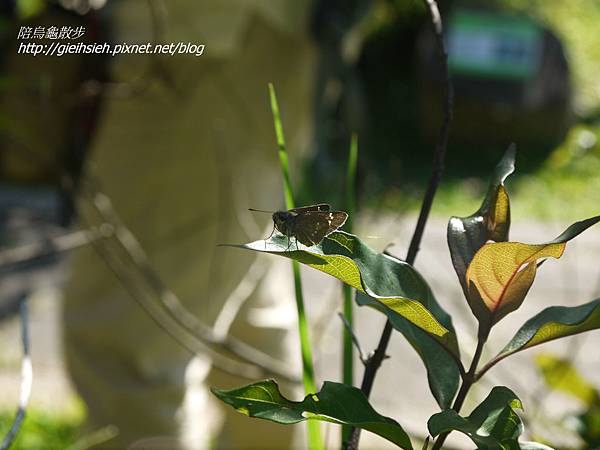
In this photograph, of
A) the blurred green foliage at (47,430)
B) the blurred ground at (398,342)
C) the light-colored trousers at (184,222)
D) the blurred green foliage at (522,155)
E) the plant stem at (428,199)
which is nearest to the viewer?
the plant stem at (428,199)

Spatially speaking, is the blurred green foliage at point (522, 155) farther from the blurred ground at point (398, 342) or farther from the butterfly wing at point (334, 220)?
the butterfly wing at point (334, 220)

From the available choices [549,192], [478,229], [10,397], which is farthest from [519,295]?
[549,192]

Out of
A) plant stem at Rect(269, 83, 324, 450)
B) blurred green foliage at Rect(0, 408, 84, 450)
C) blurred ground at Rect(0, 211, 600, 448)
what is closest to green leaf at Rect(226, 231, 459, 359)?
plant stem at Rect(269, 83, 324, 450)

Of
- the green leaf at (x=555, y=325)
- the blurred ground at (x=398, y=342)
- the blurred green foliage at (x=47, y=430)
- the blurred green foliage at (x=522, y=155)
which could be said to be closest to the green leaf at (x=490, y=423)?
the green leaf at (x=555, y=325)

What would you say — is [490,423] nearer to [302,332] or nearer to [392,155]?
[302,332]

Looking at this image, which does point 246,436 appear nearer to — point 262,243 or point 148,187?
point 148,187

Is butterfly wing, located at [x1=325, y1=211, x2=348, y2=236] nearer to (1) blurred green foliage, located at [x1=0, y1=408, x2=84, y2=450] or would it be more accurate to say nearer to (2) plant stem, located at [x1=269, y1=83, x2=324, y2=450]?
(2) plant stem, located at [x1=269, y1=83, x2=324, y2=450]
